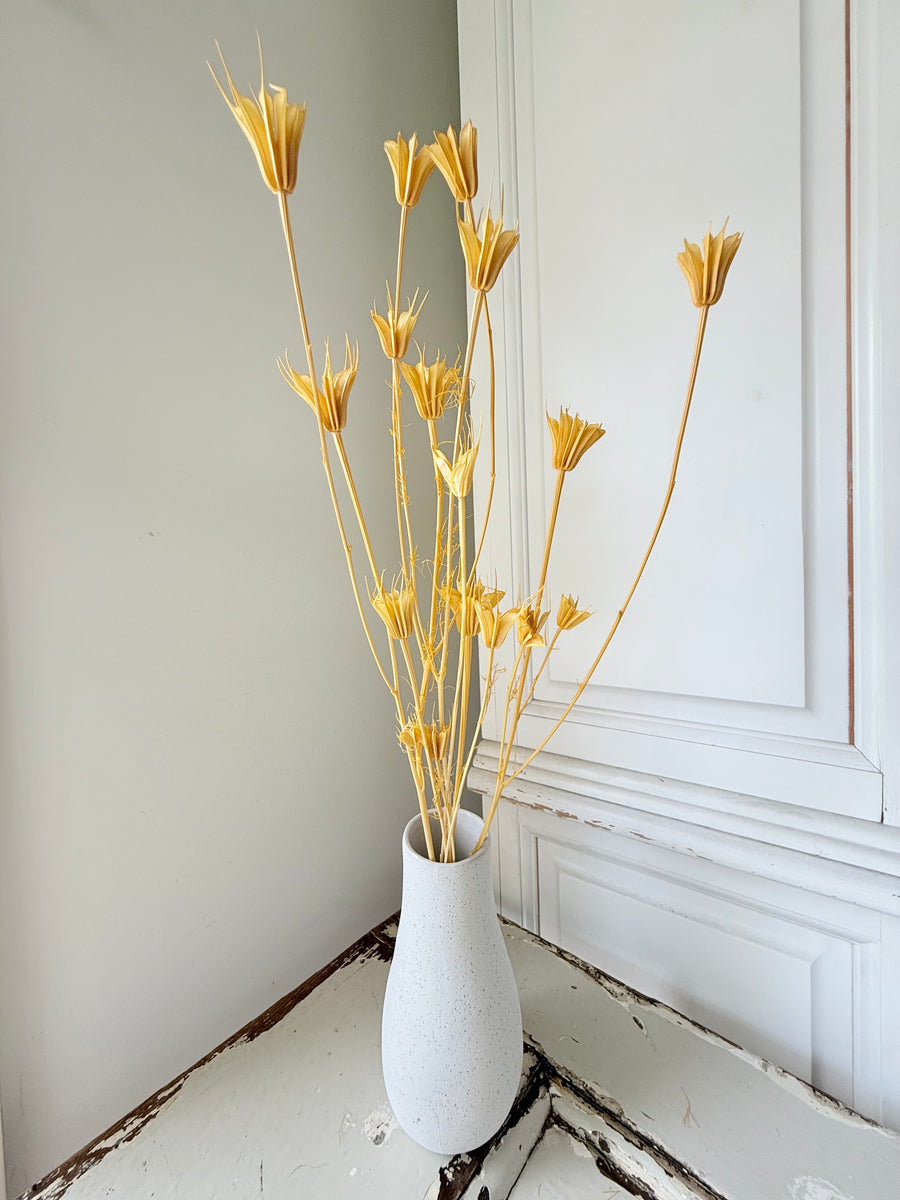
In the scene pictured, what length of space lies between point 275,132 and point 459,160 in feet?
0.36

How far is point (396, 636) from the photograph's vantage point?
0.40 metres

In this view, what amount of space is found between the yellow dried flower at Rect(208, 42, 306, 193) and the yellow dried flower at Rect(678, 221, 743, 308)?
0.77 ft

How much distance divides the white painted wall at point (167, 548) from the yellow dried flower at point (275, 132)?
10.6 inches

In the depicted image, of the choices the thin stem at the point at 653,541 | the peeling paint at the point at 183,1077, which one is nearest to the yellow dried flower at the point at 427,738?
Result: the thin stem at the point at 653,541

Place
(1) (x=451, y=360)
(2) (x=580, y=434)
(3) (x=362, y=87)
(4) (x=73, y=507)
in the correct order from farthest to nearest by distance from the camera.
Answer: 1. (1) (x=451, y=360)
2. (3) (x=362, y=87)
3. (4) (x=73, y=507)
4. (2) (x=580, y=434)

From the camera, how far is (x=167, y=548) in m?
0.56

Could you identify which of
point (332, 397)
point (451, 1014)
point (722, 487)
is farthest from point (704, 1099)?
point (332, 397)

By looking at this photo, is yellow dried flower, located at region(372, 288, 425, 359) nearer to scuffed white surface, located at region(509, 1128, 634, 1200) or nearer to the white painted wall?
the white painted wall

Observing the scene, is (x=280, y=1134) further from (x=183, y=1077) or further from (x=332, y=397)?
(x=332, y=397)

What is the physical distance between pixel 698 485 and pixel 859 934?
1.41 feet

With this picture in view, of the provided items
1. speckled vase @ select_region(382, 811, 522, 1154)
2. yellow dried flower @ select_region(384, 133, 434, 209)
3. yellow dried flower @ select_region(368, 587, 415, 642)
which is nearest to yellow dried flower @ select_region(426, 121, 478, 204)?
yellow dried flower @ select_region(384, 133, 434, 209)

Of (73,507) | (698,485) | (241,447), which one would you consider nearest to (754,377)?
(698,485)

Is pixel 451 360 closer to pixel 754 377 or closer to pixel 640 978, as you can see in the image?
pixel 754 377

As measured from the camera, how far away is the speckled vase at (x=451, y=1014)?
16.6 inches
